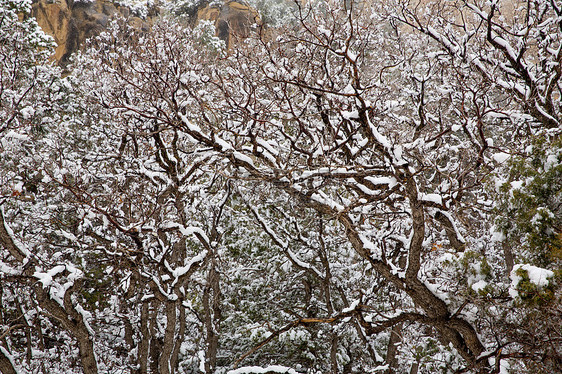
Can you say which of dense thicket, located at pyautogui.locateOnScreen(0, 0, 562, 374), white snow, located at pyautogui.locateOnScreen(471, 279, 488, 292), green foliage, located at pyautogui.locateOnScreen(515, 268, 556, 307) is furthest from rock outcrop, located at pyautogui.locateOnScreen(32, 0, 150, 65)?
green foliage, located at pyautogui.locateOnScreen(515, 268, 556, 307)

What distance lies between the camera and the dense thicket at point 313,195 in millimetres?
4340

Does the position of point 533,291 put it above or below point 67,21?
below

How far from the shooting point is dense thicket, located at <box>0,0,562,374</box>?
4.34 meters

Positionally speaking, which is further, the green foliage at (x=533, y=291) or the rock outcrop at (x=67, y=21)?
the rock outcrop at (x=67, y=21)

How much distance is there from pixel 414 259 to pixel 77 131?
37.8 feet

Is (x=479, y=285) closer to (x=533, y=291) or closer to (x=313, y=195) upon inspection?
(x=533, y=291)

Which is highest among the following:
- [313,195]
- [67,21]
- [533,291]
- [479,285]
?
[67,21]

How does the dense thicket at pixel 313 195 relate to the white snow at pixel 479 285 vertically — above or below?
above

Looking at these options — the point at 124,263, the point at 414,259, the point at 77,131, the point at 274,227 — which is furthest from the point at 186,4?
the point at 414,259

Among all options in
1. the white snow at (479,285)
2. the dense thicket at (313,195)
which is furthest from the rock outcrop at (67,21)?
the white snow at (479,285)

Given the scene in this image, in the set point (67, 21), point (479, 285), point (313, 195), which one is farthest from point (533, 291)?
point (67, 21)

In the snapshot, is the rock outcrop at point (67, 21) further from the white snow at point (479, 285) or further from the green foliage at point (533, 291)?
the green foliage at point (533, 291)

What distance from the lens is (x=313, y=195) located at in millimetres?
5094

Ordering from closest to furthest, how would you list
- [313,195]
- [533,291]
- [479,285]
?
[533,291] → [479,285] → [313,195]
